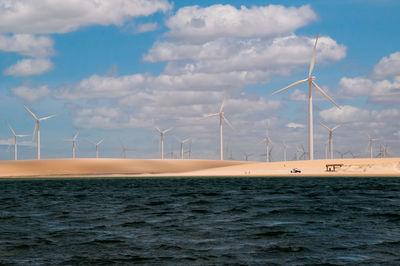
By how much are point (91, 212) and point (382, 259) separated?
25.1 m

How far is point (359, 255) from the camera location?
19938 mm

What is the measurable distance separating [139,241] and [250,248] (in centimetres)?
559

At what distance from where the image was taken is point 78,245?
914 inches

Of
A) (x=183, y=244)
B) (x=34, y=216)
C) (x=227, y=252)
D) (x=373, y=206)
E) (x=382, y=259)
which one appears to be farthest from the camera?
(x=373, y=206)

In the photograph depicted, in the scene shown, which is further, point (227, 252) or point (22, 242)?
point (22, 242)

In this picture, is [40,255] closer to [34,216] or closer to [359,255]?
[359,255]

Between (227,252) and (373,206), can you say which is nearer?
(227,252)

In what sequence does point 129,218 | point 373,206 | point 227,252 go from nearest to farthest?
point 227,252, point 129,218, point 373,206

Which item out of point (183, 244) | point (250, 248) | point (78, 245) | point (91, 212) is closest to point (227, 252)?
Answer: point (250, 248)

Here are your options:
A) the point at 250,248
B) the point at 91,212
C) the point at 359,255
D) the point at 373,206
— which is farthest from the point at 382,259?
the point at 91,212

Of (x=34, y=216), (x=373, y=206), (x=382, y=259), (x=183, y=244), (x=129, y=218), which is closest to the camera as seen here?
(x=382, y=259)

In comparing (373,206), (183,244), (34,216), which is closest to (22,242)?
(183,244)

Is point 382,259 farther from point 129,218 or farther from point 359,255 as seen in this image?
point 129,218

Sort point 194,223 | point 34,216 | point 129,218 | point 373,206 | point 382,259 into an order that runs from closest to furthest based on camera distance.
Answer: point 382,259 → point 194,223 → point 129,218 → point 34,216 → point 373,206
